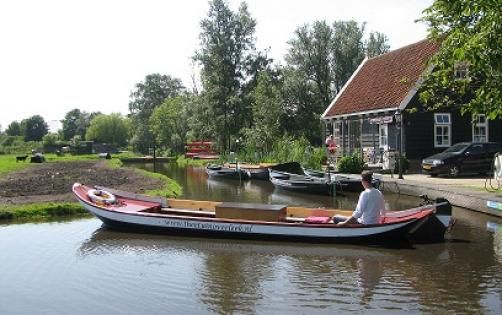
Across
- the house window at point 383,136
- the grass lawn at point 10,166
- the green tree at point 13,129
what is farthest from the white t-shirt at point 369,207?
the green tree at point 13,129

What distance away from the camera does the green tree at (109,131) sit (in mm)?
101688

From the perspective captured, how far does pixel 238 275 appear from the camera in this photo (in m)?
9.77

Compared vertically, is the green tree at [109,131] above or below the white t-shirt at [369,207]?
above

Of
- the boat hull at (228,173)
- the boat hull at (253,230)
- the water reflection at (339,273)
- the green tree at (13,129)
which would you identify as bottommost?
the water reflection at (339,273)

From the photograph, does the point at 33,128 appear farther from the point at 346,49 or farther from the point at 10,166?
the point at 346,49

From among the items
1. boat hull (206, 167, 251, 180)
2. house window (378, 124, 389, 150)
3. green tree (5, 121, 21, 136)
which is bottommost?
boat hull (206, 167, 251, 180)

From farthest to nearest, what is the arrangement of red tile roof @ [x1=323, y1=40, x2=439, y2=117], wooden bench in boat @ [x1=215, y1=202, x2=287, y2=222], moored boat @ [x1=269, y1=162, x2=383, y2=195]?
red tile roof @ [x1=323, y1=40, x2=439, y2=117] → moored boat @ [x1=269, y1=162, x2=383, y2=195] → wooden bench in boat @ [x1=215, y1=202, x2=287, y2=222]

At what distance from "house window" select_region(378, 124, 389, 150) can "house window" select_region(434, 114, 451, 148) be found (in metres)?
2.37

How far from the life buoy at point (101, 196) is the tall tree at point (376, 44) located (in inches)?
1641

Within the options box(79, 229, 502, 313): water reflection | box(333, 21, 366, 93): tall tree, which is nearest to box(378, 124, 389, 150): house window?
box(79, 229, 502, 313): water reflection

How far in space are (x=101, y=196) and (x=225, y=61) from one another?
3517 cm

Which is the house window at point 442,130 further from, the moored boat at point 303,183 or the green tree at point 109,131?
the green tree at point 109,131

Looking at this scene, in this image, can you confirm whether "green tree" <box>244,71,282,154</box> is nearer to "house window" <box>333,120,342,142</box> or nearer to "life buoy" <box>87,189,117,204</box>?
"house window" <box>333,120,342,142</box>

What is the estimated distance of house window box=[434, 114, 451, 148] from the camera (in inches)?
1060
